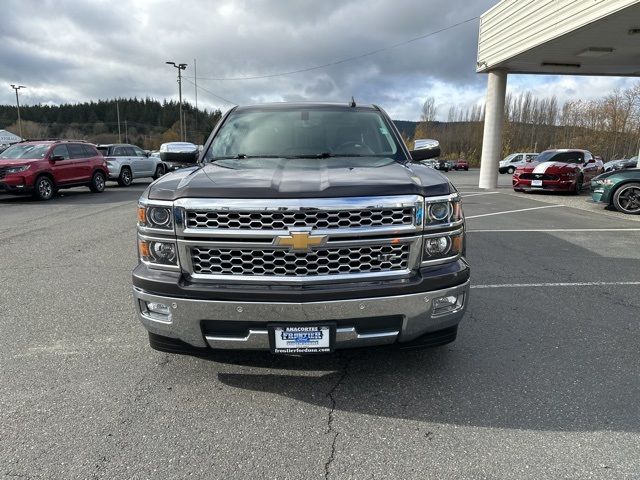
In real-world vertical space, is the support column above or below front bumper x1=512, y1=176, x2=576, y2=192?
above

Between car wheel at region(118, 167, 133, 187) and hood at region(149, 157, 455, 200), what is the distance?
707 inches

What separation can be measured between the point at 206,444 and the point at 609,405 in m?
2.42

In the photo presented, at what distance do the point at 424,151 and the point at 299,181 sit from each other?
6.49 ft

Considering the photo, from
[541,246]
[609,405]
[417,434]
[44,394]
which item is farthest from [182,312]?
[541,246]

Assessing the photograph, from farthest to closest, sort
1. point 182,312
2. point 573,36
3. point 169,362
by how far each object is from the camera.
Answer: point 573,36, point 169,362, point 182,312

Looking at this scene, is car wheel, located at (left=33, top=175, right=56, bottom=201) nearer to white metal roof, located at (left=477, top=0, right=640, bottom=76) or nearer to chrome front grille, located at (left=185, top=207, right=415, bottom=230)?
chrome front grille, located at (left=185, top=207, right=415, bottom=230)

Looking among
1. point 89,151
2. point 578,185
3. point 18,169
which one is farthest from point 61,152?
point 578,185

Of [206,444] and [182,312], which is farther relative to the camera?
[182,312]

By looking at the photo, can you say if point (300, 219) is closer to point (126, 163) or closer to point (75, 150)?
point (75, 150)

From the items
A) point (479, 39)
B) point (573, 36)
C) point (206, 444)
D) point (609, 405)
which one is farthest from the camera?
point (479, 39)

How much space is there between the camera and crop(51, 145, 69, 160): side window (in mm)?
14234

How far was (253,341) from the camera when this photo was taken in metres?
2.59

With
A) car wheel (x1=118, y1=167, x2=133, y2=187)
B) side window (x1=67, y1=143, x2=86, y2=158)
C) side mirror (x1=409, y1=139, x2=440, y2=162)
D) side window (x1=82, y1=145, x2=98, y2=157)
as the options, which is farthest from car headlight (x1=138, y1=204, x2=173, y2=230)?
car wheel (x1=118, y1=167, x2=133, y2=187)

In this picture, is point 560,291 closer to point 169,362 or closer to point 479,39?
point 169,362
